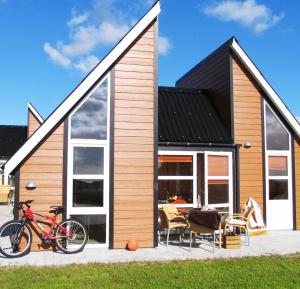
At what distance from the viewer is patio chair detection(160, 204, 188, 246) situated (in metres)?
9.68

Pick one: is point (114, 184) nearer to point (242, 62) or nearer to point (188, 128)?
point (188, 128)

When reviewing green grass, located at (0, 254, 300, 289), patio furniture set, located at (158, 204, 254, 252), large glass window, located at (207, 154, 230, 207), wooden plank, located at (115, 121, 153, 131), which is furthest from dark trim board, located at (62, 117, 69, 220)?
large glass window, located at (207, 154, 230, 207)

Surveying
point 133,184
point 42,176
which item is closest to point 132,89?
point 133,184

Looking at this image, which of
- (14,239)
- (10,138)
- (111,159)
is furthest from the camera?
(10,138)

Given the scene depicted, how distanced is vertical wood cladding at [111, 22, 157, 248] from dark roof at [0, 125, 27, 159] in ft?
64.4

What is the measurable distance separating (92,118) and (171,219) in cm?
299

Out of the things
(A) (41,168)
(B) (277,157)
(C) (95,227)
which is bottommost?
(C) (95,227)

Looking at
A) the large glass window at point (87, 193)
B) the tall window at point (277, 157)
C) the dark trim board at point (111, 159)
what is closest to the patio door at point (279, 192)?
the tall window at point (277, 157)

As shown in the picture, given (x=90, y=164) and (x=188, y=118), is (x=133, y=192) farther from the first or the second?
(x=188, y=118)

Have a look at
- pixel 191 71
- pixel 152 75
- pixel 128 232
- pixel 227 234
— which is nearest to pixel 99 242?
pixel 128 232

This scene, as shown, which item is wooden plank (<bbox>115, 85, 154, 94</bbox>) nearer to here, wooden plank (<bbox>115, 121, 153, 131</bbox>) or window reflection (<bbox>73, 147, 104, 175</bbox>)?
wooden plank (<bbox>115, 121, 153, 131</bbox>)

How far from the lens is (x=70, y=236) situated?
355 inches

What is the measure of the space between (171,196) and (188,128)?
197 cm

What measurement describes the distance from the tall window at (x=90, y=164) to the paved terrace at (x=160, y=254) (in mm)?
745
